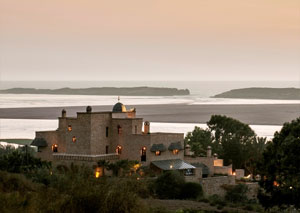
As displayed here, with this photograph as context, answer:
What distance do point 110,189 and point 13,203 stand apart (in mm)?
2885

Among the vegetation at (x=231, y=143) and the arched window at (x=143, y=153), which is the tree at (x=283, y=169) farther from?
the vegetation at (x=231, y=143)

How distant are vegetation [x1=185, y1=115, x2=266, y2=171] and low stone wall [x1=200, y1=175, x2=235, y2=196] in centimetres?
714

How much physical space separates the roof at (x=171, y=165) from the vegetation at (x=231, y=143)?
6778 millimetres

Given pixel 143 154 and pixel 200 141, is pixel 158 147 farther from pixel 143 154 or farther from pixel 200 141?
pixel 200 141

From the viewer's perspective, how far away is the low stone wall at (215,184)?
43.3m

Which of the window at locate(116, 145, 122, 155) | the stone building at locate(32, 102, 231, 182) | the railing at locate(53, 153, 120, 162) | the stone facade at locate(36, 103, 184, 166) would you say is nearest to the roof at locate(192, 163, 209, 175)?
the stone building at locate(32, 102, 231, 182)

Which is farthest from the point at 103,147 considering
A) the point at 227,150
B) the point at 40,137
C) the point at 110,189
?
the point at 110,189

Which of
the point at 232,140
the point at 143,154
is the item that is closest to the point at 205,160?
the point at 143,154

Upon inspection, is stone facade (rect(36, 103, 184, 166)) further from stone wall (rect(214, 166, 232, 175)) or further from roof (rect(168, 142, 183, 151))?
stone wall (rect(214, 166, 232, 175))

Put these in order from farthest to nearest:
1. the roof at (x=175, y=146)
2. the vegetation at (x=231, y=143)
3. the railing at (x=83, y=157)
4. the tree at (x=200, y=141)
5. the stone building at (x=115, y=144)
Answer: the vegetation at (x=231, y=143) < the tree at (x=200, y=141) < the roof at (x=175, y=146) < the stone building at (x=115, y=144) < the railing at (x=83, y=157)

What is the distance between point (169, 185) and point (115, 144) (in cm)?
762

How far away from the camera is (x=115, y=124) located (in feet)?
151

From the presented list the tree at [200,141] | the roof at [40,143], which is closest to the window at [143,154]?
the roof at [40,143]

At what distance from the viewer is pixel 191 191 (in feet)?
131
